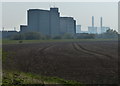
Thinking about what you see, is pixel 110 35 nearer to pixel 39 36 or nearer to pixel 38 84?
pixel 39 36

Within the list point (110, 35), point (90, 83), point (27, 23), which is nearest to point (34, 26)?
point (27, 23)

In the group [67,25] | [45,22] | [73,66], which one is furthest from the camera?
[67,25]

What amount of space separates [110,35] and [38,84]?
11555 centimetres

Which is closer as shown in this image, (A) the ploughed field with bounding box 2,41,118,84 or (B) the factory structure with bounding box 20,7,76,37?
(A) the ploughed field with bounding box 2,41,118,84

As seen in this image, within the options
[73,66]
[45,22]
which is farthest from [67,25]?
[73,66]

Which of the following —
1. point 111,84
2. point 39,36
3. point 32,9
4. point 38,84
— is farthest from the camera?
point 32,9

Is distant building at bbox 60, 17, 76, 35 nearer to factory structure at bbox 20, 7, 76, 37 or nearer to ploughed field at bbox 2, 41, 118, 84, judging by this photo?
factory structure at bbox 20, 7, 76, 37

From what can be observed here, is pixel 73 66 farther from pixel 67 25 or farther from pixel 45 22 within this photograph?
pixel 67 25

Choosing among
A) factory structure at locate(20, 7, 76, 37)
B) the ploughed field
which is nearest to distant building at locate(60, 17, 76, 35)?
factory structure at locate(20, 7, 76, 37)

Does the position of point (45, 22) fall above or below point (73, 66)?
above

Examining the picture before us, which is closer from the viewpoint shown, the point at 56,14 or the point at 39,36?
the point at 39,36

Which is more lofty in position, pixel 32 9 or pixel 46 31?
pixel 32 9

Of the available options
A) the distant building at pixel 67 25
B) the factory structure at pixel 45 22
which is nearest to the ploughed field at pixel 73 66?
the factory structure at pixel 45 22

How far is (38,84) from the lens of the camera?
8.44 metres
